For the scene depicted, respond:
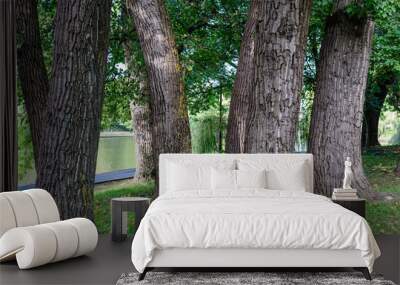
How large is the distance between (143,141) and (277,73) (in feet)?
8.00

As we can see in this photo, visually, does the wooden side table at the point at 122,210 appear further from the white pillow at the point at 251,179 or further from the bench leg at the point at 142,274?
the bench leg at the point at 142,274

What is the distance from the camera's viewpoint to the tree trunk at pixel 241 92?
A: 8.38 m

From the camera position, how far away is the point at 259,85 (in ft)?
23.7

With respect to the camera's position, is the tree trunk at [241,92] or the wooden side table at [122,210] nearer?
the wooden side table at [122,210]

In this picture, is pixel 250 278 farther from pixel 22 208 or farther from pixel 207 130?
pixel 207 130

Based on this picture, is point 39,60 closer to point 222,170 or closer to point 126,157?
point 126,157

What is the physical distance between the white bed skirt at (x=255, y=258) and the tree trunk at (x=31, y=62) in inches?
132

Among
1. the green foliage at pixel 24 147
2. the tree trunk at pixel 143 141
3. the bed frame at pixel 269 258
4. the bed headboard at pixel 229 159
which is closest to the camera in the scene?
the bed frame at pixel 269 258

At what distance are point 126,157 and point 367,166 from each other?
9.48ft

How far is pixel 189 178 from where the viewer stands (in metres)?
6.95

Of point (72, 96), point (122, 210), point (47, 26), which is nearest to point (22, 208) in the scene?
point (122, 210)

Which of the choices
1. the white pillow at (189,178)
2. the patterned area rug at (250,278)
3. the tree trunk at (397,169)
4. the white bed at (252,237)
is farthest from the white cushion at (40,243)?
the tree trunk at (397,169)

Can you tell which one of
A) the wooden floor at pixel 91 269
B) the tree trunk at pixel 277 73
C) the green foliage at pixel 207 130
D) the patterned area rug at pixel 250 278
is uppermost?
the tree trunk at pixel 277 73

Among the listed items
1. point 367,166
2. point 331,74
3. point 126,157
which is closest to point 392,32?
point 331,74
